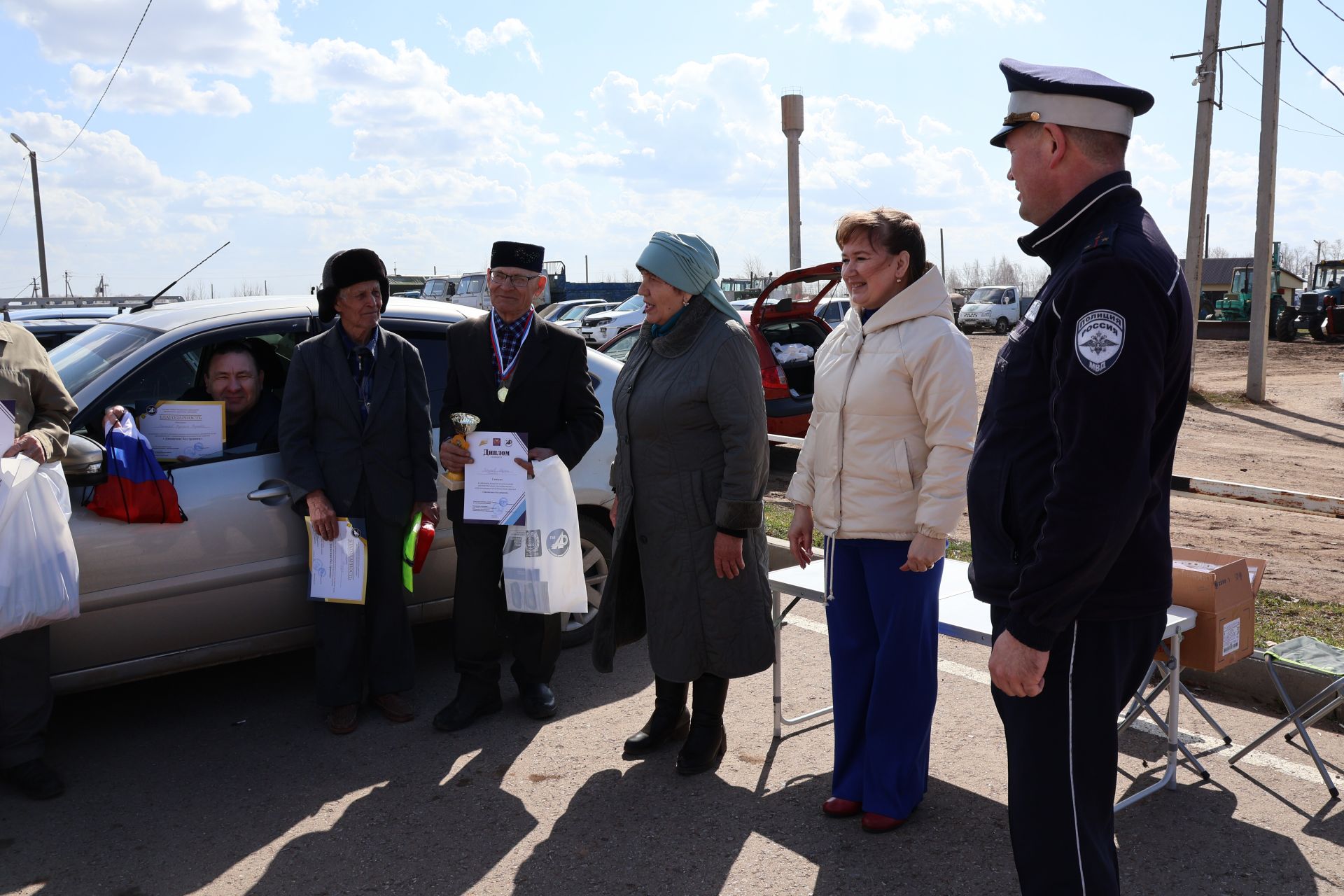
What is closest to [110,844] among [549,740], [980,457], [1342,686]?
[549,740]

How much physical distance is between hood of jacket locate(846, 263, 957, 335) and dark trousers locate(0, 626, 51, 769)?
3.11 m

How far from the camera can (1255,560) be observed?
403 centimetres

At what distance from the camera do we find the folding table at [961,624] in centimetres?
355

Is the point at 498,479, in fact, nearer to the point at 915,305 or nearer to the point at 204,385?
the point at 204,385

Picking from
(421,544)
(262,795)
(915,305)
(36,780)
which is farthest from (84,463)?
(915,305)

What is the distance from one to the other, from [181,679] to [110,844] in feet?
5.36

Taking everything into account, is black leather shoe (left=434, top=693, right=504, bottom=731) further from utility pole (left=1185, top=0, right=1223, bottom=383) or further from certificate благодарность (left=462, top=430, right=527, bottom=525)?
utility pole (left=1185, top=0, right=1223, bottom=383)

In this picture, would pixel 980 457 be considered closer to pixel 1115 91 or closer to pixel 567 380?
pixel 1115 91

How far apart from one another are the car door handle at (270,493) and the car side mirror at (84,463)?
530mm

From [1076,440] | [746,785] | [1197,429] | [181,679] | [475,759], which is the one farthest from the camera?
[1197,429]

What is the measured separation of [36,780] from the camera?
3.85 metres

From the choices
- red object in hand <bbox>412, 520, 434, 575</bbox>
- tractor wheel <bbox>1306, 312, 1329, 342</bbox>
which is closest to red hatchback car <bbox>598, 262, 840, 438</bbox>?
red object in hand <bbox>412, 520, 434, 575</bbox>

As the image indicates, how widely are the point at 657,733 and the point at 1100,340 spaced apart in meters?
2.68

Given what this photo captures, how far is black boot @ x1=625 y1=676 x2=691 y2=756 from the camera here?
13.6 feet
